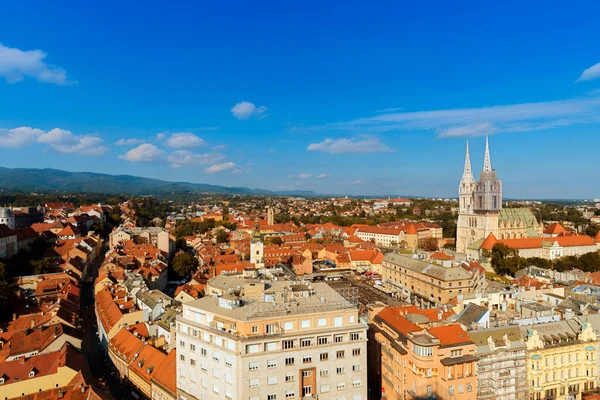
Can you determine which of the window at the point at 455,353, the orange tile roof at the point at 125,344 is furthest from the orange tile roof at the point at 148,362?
the window at the point at 455,353

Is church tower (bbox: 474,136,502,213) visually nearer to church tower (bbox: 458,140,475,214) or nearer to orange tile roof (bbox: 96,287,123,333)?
church tower (bbox: 458,140,475,214)

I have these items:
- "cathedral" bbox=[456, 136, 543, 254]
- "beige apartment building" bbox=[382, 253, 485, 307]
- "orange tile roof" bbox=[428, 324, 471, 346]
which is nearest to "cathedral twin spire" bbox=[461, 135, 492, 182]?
"cathedral" bbox=[456, 136, 543, 254]

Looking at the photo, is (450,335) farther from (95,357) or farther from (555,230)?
(555,230)

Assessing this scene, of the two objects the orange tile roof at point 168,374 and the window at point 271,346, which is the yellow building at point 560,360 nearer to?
the window at point 271,346

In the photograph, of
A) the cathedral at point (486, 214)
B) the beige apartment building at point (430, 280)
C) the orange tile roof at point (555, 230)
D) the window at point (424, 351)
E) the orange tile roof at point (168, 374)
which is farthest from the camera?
the orange tile roof at point (555, 230)

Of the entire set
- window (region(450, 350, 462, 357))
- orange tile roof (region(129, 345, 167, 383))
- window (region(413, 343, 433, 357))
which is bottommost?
orange tile roof (region(129, 345, 167, 383))

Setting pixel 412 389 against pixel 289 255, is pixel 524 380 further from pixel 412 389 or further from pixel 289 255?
pixel 289 255

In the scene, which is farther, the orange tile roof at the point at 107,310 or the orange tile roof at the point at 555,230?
the orange tile roof at the point at 555,230
